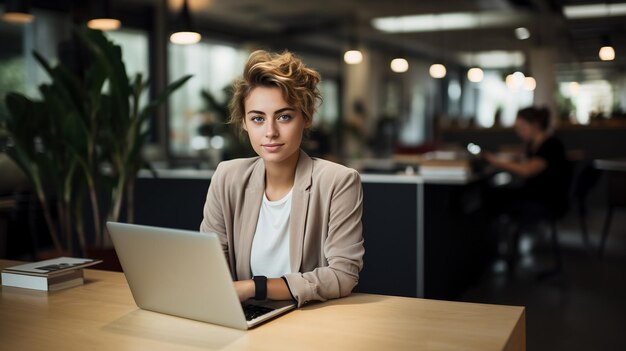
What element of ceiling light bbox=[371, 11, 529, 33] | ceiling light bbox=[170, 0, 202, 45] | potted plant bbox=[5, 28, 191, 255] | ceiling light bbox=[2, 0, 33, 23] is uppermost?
ceiling light bbox=[371, 11, 529, 33]

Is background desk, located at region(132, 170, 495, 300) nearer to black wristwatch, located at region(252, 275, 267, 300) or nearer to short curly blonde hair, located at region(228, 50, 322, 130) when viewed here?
short curly blonde hair, located at region(228, 50, 322, 130)

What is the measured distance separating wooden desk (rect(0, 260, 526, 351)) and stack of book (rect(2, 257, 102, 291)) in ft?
0.31

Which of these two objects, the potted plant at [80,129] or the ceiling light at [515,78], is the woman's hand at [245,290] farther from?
the ceiling light at [515,78]

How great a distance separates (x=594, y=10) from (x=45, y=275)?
11.9 meters

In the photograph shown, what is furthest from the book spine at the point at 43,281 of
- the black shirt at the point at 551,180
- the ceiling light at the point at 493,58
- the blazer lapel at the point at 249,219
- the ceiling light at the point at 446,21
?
the ceiling light at the point at 493,58

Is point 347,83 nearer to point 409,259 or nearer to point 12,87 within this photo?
point 12,87

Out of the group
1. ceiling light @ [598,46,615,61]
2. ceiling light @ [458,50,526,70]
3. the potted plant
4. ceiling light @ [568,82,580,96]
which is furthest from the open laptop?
ceiling light @ [458,50,526,70]

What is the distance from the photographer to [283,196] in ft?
6.08

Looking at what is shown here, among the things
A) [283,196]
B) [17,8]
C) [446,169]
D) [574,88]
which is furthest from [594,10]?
[283,196]

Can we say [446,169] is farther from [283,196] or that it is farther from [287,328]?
[287,328]

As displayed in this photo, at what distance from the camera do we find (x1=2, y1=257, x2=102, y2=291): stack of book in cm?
174

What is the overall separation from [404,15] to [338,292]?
35.9ft

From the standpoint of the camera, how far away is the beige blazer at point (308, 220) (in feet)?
5.40

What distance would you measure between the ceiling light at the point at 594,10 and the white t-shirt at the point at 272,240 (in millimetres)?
10449
